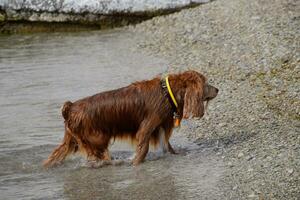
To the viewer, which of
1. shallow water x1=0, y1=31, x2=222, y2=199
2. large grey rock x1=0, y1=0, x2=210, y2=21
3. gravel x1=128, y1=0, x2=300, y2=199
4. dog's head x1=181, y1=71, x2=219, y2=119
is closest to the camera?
gravel x1=128, y1=0, x2=300, y2=199

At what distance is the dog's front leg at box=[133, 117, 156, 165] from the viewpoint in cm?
793

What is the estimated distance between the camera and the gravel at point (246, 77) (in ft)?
23.7

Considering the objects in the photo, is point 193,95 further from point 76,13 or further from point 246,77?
point 76,13

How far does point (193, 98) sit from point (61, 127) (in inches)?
90.6

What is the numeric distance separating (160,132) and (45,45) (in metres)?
7.10

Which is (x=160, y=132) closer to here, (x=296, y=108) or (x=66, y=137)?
(x=66, y=137)

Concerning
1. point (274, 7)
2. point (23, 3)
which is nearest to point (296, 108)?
point (274, 7)

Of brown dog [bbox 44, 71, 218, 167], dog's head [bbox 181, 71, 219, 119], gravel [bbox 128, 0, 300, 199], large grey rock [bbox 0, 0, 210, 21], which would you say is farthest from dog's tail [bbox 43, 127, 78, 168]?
large grey rock [bbox 0, 0, 210, 21]

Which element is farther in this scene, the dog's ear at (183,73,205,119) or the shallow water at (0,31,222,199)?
the dog's ear at (183,73,205,119)

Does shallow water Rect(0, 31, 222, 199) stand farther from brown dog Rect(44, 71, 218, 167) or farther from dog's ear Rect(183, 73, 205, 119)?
dog's ear Rect(183, 73, 205, 119)

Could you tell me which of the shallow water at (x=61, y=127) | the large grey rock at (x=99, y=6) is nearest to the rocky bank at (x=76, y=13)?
the large grey rock at (x=99, y=6)

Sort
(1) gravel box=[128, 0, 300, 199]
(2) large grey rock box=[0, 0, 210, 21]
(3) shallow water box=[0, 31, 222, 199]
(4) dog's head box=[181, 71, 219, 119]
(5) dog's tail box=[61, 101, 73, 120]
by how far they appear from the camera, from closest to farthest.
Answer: (1) gravel box=[128, 0, 300, 199] < (3) shallow water box=[0, 31, 222, 199] < (5) dog's tail box=[61, 101, 73, 120] < (4) dog's head box=[181, 71, 219, 119] < (2) large grey rock box=[0, 0, 210, 21]

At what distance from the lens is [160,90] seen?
7.98 metres

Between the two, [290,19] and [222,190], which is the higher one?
[290,19]
